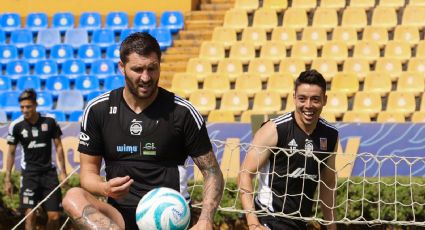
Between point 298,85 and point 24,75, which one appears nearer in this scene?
point 298,85

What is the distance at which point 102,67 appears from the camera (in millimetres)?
19750

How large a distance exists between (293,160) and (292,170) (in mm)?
90

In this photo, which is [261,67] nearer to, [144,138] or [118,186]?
[144,138]

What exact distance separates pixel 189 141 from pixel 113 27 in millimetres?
15830

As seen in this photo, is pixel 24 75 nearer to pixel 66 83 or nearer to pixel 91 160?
pixel 66 83

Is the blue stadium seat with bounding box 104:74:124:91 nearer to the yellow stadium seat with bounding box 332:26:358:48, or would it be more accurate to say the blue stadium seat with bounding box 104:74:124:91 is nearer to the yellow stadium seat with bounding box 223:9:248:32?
the yellow stadium seat with bounding box 223:9:248:32

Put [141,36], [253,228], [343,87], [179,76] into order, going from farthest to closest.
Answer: [179,76] < [343,87] < [253,228] < [141,36]

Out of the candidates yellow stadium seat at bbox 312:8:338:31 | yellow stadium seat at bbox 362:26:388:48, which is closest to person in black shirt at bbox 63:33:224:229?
yellow stadium seat at bbox 362:26:388:48

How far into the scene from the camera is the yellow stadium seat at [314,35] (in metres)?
18.3

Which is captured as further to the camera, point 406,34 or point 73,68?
point 73,68

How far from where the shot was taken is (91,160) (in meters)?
5.43

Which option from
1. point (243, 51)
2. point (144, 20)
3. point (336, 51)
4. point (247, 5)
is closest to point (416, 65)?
point (336, 51)

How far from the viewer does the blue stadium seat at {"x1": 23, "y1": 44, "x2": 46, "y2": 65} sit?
68.2 feet

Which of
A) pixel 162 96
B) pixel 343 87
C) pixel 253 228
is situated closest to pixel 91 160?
pixel 162 96
